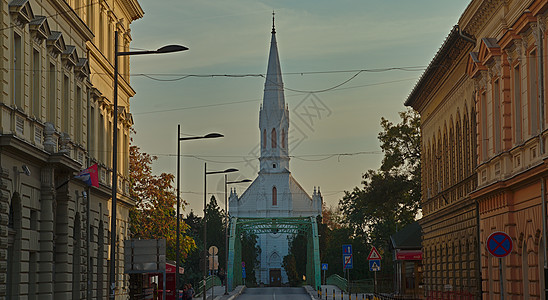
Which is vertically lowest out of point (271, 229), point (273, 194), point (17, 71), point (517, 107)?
point (517, 107)

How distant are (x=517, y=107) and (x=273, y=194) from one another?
140648mm

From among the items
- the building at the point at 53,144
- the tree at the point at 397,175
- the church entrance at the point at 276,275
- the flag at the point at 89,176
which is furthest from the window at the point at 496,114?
the church entrance at the point at 276,275

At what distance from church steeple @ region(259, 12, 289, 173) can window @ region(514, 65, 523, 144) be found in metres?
128

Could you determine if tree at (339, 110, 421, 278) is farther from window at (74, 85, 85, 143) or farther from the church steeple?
the church steeple

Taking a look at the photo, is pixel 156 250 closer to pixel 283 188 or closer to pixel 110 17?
pixel 110 17

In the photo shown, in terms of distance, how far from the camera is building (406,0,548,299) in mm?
25828

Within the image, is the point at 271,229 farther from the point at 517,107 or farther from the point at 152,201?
the point at 517,107

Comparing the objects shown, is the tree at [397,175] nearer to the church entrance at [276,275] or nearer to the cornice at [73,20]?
the cornice at [73,20]

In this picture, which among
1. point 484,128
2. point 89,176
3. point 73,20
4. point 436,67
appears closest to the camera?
point 89,176

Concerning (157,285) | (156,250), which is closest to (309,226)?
(157,285)

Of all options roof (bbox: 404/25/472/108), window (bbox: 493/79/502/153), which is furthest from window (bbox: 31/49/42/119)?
roof (bbox: 404/25/472/108)

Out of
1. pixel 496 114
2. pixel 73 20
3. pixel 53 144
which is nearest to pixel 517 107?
pixel 496 114

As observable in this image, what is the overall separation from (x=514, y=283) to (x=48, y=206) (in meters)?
12.6

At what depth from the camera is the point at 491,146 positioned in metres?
31.2
